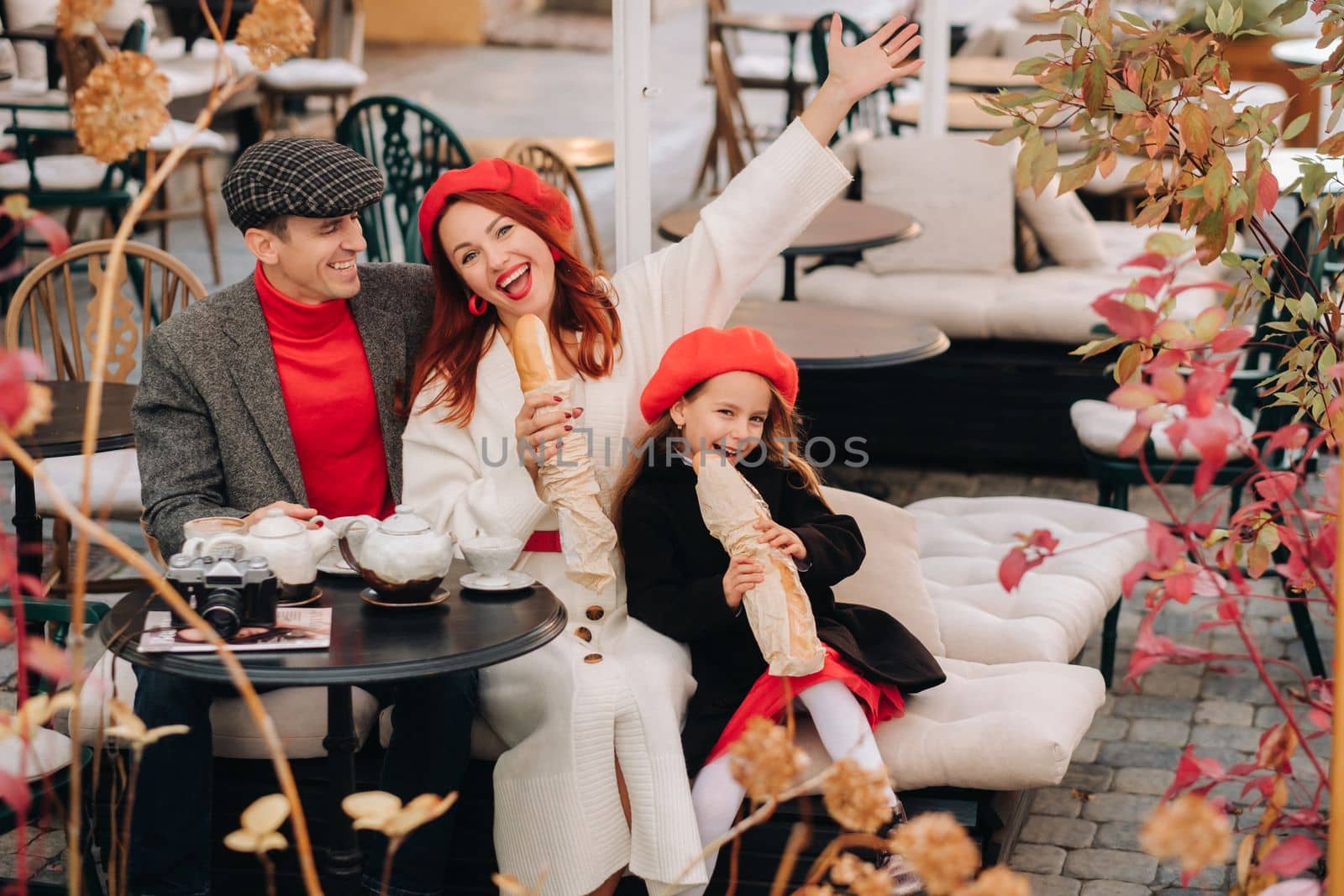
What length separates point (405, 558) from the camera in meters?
2.29

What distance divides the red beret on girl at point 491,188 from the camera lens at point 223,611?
0.90 metres

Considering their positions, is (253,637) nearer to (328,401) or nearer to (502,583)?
(502,583)

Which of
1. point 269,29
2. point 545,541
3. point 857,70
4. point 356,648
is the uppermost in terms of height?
point 269,29

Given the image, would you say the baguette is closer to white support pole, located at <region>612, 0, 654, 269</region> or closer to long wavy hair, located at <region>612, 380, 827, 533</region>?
long wavy hair, located at <region>612, 380, 827, 533</region>

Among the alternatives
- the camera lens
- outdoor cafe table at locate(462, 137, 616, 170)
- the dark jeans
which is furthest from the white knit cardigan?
outdoor cafe table at locate(462, 137, 616, 170)

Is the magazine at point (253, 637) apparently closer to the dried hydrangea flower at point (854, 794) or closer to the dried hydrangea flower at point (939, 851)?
the dried hydrangea flower at point (854, 794)

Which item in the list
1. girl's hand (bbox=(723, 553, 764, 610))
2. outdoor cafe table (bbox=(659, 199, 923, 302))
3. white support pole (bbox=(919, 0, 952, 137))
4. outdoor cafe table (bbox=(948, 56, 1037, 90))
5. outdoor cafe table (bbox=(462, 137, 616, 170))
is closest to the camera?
girl's hand (bbox=(723, 553, 764, 610))

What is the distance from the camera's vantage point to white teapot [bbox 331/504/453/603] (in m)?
2.29

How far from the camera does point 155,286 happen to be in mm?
7766

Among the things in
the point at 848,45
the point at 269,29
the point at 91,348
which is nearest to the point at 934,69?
the point at 848,45

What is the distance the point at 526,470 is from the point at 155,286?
5.58 m

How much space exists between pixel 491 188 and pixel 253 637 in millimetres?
1020

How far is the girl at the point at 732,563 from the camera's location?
Result: 2613 mm

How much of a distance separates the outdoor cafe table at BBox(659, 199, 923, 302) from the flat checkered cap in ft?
6.54
